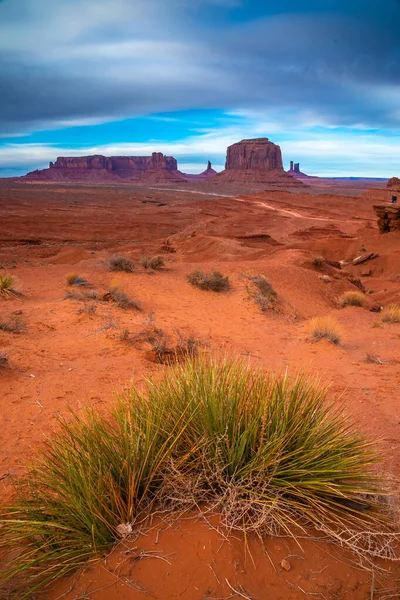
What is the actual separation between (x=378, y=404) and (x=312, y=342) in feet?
10.4

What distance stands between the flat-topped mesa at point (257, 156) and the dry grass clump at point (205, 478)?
143119 millimetres

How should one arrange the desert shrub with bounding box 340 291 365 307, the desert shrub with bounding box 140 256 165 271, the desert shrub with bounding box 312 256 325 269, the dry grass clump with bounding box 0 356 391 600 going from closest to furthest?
the dry grass clump with bounding box 0 356 391 600
the desert shrub with bounding box 340 291 365 307
the desert shrub with bounding box 140 256 165 271
the desert shrub with bounding box 312 256 325 269

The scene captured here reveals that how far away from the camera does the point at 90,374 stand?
5.89 metres

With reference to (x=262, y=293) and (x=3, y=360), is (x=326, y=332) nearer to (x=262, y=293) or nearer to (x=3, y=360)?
(x=262, y=293)

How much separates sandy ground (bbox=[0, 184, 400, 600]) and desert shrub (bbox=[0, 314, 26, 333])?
0.22 metres

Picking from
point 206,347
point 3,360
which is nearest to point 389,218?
point 206,347

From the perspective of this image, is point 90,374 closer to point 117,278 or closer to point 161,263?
point 117,278

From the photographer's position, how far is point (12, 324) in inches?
305

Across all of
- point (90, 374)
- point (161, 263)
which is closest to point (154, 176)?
Answer: point (161, 263)

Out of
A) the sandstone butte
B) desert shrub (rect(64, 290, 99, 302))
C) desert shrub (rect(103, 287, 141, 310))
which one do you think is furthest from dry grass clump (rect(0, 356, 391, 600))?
the sandstone butte

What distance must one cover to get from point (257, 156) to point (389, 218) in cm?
12732

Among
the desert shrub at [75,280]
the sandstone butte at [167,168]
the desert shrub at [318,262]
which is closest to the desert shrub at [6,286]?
the desert shrub at [75,280]

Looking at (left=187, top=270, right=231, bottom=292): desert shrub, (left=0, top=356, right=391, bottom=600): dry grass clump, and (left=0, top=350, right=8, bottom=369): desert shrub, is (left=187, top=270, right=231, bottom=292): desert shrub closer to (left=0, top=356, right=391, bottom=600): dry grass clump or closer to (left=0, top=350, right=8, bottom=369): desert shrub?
(left=0, top=350, right=8, bottom=369): desert shrub

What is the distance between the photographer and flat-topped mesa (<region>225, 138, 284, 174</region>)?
460 ft
